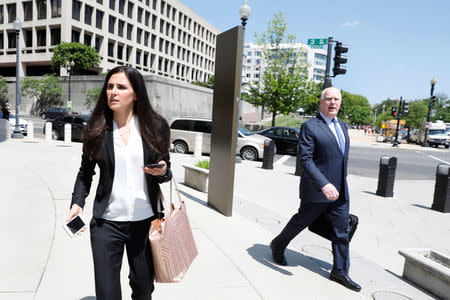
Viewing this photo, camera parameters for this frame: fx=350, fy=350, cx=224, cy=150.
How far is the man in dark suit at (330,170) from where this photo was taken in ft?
11.1

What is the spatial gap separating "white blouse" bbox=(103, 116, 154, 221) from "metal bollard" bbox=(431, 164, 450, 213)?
709 centimetres

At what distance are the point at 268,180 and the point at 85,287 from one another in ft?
24.1

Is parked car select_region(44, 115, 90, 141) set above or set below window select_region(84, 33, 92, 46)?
below

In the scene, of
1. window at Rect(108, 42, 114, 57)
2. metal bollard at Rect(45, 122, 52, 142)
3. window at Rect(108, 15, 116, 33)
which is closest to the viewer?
metal bollard at Rect(45, 122, 52, 142)

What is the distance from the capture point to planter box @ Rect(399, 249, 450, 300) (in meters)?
3.37

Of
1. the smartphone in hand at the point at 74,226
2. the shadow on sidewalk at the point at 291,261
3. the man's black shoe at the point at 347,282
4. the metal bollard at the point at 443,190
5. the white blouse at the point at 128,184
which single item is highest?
the white blouse at the point at 128,184

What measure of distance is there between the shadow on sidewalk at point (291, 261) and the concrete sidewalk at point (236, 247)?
12 mm

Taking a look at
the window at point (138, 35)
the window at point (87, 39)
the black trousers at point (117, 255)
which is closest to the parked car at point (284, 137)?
the black trousers at point (117, 255)

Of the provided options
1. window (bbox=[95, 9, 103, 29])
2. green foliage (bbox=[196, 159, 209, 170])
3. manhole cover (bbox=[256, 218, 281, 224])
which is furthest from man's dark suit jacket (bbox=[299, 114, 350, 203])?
window (bbox=[95, 9, 103, 29])

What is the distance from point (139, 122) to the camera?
2188mm

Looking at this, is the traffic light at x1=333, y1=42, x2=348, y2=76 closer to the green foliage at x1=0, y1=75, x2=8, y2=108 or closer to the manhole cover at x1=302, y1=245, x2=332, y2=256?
the manhole cover at x1=302, y1=245, x2=332, y2=256

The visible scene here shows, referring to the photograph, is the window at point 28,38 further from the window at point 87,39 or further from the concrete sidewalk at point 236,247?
the concrete sidewalk at point 236,247

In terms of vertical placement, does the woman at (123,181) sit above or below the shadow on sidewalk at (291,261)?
above

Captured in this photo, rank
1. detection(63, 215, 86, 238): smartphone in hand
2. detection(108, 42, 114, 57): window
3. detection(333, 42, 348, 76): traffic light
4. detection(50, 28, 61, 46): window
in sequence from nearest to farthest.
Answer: detection(63, 215, 86, 238): smartphone in hand, detection(333, 42, 348, 76): traffic light, detection(50, 28, 61, 46): window, detection(108, 42, 114, 57): window
